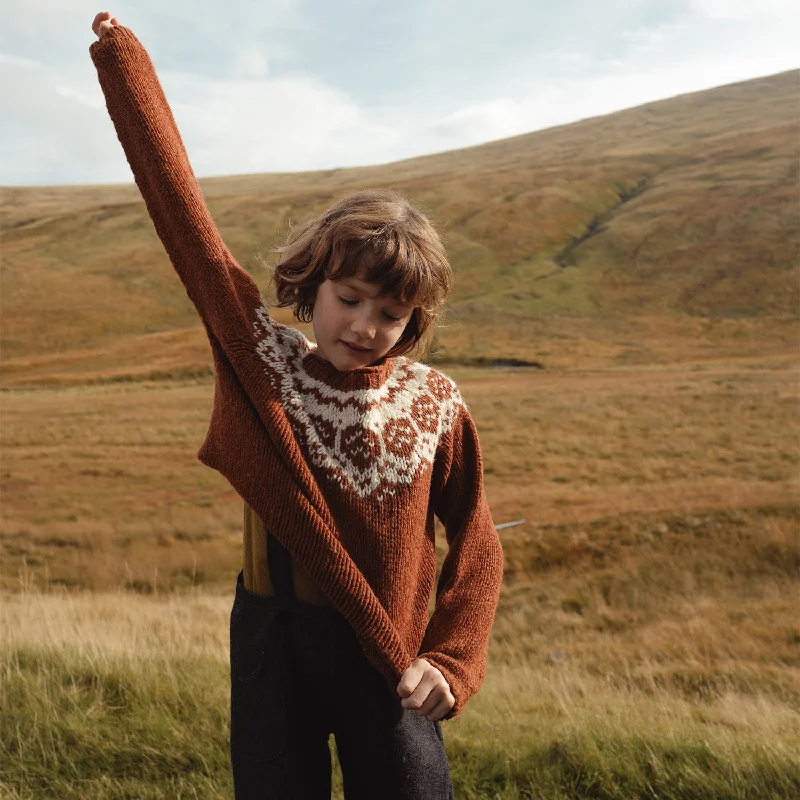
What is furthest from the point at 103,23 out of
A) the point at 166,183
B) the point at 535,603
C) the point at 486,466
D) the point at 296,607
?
the point at 486,466

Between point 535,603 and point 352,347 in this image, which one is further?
point 535,603

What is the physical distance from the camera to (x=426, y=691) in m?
1.78

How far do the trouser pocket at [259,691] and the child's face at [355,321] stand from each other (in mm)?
707

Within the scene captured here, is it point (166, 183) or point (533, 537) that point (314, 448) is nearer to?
point (166, 183)

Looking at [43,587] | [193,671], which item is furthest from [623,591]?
[43,587]

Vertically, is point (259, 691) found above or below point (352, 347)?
below

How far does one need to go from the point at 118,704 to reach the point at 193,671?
397mm

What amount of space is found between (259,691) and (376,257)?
117 cm

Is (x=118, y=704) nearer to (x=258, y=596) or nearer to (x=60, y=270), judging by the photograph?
(x=258, y=596)

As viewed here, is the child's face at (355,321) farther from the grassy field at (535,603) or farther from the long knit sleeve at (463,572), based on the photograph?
the grassy field at (535,603)

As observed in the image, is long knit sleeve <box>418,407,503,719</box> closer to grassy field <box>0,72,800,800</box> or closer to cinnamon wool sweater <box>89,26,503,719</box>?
cinnamon wool sweater <box>89,26,503,719</box>

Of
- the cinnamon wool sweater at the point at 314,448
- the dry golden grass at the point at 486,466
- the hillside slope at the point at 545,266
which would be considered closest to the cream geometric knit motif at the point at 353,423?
the cinnamon wool sweater at the point at 314,448

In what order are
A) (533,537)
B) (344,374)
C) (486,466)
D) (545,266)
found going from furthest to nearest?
(545,266) < (486,466) < (533,537) < (344,374)

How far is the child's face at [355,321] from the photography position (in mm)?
1952
